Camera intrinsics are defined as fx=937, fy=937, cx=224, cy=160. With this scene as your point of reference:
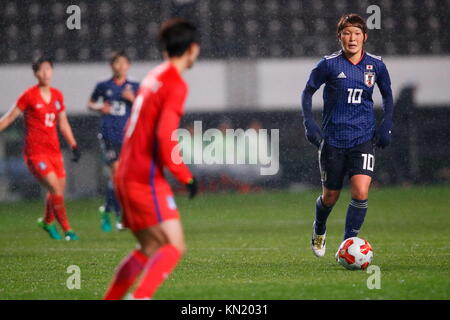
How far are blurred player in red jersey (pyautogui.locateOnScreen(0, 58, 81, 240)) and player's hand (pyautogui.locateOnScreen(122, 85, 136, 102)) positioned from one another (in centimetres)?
149

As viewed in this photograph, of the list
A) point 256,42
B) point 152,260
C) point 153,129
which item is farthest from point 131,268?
point 256,42

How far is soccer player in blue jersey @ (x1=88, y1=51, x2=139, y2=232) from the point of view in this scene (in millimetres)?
12141

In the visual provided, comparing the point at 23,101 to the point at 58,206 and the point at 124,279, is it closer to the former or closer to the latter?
the point at 58,206

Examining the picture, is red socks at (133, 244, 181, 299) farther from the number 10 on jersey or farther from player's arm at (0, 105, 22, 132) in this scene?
player's arm at (0, 105, 22, 132)

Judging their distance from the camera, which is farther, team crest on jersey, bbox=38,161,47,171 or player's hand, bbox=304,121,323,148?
team crest on jersey, bbox=38,161,47,171

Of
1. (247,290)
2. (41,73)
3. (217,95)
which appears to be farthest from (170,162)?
(217,95)

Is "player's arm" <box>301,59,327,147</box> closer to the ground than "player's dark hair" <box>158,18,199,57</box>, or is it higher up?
closer to the ground

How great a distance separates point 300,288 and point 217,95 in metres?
17.1

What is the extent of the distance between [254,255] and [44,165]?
3049 mm

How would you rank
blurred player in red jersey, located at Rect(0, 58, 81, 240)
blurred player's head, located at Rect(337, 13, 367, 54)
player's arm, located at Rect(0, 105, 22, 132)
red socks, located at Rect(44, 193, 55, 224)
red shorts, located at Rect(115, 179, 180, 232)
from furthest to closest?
red socks, located at Rect(44, 193, 55, 224) → blurred player in red jersey, located at Rect(0, 58, 81, 240) → player's arm, located at Rect(0, 105, 22, 132) → blurred player's head, located at Rect(337, 13, 367, 54) → red shorts, located at Rect(115, 179, 180, 232)

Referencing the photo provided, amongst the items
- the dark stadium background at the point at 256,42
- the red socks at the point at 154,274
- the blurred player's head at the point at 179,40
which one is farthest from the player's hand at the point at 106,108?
the dark stadium background at the point at 256,42

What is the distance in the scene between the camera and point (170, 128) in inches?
187

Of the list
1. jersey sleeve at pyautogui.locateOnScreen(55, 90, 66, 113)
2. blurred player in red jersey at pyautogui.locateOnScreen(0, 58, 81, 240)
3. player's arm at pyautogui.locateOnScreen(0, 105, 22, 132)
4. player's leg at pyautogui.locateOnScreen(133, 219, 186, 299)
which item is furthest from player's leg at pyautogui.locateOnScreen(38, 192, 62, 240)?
player's leg at pyautogui.locateOnScreen(133, 219, 186, 299)
